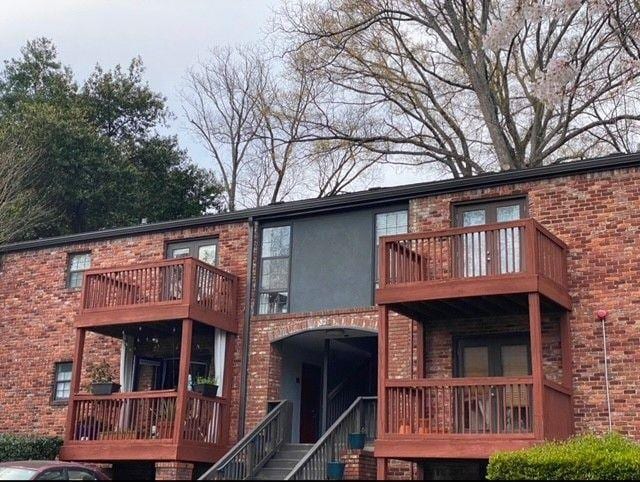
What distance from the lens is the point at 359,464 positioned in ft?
54.3

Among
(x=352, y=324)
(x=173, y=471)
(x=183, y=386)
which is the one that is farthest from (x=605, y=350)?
(x=173, y=471)

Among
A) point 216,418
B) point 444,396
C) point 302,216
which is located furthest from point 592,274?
point 216,418

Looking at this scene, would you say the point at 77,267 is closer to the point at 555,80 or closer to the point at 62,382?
the point at 62,382

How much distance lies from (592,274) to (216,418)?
7.92m

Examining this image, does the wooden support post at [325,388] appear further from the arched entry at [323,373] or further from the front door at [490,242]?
the front door at [490,242]

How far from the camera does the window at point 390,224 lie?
18.2m

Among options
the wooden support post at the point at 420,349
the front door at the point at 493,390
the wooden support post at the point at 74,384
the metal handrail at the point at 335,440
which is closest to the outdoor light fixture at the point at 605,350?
the front door at the point at 493,390

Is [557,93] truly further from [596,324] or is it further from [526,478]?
[526,478]

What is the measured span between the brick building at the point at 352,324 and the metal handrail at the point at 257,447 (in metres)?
0.11

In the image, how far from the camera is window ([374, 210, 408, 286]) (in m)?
18.2

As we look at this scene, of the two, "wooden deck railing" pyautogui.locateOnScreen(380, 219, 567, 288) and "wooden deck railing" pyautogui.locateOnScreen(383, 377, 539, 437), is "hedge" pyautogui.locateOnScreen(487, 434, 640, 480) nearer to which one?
"wooden deck railing" pyautogui.locateOnScreen(383, 377, 539, 437)

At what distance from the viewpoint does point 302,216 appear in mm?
19375

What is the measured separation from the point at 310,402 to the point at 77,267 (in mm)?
6671

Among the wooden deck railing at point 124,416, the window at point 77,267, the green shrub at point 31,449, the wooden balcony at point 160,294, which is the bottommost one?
the green shrub at point 31,449
